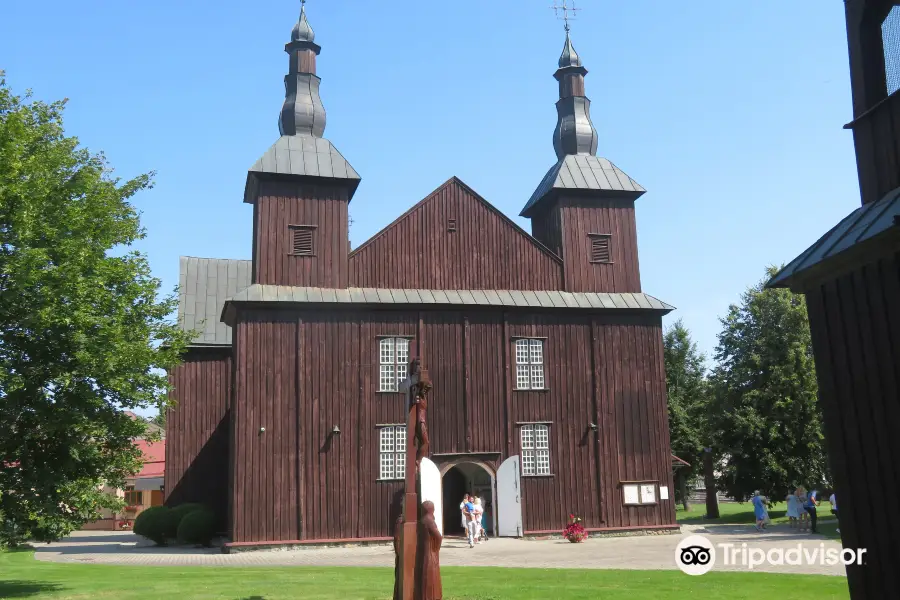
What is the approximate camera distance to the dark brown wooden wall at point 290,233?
25.9m

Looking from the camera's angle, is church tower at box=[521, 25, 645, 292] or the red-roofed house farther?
the red-roofed house

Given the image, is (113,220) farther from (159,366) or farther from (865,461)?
(865,461)

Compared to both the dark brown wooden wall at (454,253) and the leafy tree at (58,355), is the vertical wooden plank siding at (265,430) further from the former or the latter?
the leafy tree at (58,355)

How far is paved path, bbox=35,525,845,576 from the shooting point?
18.9 metres

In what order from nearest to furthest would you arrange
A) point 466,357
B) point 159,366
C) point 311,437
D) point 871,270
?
point 871,270 < point 159,366 < point 311,437 < point 466,357

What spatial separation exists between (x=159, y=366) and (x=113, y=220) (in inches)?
137

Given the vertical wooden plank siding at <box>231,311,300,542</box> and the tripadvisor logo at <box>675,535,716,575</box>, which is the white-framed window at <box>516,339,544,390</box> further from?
the tripadvisor logo at <box>675,535,716,575</box>

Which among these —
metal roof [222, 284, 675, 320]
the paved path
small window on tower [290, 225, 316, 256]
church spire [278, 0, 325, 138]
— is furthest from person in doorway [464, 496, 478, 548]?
church spire [278, 0, 325, 138]

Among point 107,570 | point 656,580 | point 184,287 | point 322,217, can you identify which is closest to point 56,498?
point 107,570

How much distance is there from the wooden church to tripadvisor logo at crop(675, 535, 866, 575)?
600 centimetres

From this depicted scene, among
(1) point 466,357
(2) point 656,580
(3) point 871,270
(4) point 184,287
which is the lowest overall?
(2) point 656,580

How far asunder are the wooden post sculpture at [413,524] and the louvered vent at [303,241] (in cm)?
1485

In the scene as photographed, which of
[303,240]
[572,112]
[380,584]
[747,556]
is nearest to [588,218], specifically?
[572,112]

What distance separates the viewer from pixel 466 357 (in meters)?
26.4
